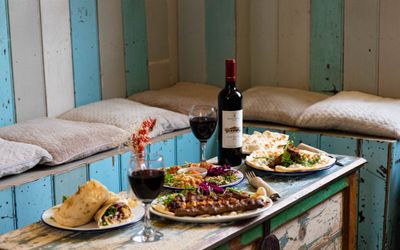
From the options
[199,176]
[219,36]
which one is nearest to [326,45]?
[219,36]

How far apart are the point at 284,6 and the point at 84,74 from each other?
1085 millimetres

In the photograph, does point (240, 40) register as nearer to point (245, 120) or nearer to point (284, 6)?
point (284, 6)

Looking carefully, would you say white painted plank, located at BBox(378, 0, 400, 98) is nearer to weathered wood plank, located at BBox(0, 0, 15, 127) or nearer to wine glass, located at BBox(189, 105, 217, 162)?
wine glass, located at BBox(189, 105, 217, 162)

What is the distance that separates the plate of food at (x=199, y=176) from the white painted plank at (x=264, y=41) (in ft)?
5.18

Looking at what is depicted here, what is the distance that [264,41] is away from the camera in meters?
3.56

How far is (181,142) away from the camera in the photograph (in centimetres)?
295

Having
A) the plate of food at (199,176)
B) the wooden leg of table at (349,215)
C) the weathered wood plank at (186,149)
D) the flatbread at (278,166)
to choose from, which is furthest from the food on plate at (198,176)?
the weathered wood plank at (186,149)

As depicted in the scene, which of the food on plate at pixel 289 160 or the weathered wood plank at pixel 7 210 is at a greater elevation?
the food on plate at pixel 289 160

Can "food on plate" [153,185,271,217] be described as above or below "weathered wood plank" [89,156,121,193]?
above

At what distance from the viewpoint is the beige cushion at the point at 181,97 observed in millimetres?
3199

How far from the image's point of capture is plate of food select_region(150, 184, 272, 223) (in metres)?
1.65

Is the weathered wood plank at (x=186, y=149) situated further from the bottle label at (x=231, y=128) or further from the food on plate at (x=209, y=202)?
the food on plate at (x=209, y=202)

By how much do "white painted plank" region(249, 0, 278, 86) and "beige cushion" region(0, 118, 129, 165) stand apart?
3.77ft

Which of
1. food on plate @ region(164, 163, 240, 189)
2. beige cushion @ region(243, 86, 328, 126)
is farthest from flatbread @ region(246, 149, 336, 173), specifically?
beige cushion @ region(243, 86, 328, 126)
